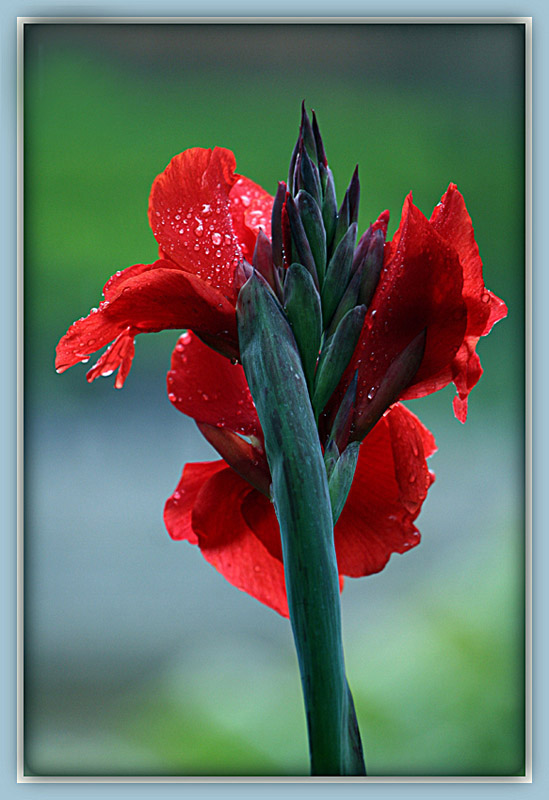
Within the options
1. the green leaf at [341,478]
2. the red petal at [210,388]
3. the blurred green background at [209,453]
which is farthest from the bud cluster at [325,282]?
the blurred green background at [209,453]

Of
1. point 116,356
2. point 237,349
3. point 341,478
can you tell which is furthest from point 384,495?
point 116,356

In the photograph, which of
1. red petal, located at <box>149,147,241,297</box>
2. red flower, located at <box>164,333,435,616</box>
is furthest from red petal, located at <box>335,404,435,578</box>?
red petal, located at <box>149,147,241,297</box>

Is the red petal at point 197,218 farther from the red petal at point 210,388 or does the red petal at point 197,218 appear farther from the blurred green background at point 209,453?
the blurred green background at point 209,453

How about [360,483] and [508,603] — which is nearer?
[360,483]

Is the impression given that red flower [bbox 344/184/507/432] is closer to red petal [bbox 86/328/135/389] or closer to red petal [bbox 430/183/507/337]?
red petal [bbox 430/183/507/337]

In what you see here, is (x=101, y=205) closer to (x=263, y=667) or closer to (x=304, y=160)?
(x=304, y=160)
